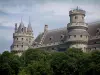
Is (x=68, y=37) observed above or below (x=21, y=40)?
below

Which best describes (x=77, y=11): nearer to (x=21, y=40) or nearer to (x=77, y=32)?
(x=77, y=32)

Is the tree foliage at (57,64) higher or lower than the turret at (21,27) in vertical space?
lower

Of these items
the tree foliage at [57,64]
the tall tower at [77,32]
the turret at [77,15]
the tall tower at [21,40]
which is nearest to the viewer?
the tree foliage at [57,64]

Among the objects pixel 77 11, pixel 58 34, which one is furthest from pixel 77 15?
pixel 58 34

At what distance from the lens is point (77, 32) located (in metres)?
108

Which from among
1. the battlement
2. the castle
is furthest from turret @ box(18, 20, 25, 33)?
the battlement

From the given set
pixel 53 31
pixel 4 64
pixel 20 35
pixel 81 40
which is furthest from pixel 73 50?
pixel 20 35

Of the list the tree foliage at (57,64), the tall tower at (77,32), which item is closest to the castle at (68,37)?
the tall tower at (77,32)

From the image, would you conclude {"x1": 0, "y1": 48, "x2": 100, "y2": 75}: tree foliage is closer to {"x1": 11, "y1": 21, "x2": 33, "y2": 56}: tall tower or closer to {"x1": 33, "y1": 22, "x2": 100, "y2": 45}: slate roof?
{"x1": 33, "y1": 22, "x2": 100, "y2": 45}: slate roof

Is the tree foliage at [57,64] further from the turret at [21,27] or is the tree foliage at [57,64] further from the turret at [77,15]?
the turret at [21,27]

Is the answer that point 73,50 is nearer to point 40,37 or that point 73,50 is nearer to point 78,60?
point 78,60

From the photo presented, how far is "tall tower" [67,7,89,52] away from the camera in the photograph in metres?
108

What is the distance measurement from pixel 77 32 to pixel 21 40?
31920 mm

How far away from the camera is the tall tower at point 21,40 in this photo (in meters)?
132
